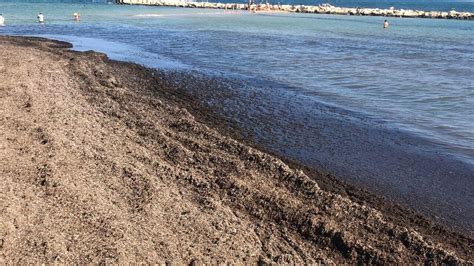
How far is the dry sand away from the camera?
4.61 metres

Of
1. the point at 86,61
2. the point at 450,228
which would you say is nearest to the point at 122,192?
the point at 450,228

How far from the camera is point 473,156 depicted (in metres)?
9.00

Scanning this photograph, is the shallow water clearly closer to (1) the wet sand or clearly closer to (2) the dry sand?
(1) the wet sand

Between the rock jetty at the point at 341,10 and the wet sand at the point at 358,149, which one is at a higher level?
the rock jetty at the point at 341,10

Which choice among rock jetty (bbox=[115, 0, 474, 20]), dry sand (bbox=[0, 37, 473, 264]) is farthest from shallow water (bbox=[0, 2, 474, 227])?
rock jetty (bbox=[115, 0, 474, 20])

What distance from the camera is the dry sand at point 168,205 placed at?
181 inches

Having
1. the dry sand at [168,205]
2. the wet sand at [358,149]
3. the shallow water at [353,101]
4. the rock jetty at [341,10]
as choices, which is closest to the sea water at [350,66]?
the shallow water at [353,101]

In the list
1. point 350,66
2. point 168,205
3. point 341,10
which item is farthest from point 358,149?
point 341,10

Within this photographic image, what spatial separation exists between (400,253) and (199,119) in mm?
6089

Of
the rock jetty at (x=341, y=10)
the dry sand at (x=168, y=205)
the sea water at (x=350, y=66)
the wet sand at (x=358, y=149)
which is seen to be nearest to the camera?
the dry sand at (x=168, y=205)

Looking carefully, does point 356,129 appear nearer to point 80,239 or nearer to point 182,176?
point 182,176

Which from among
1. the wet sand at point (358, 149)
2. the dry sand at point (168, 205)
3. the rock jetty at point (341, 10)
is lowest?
the wet sand at point (358, 149)

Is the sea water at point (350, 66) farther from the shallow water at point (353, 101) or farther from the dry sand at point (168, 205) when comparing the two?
the dry sand at point (168, 205)

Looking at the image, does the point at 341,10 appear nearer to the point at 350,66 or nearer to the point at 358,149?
the point at 350,66
